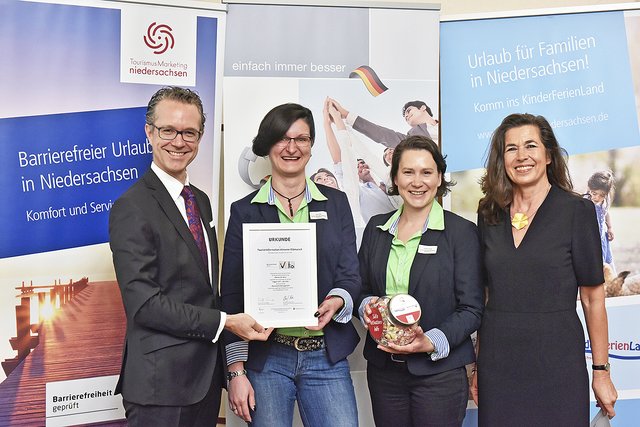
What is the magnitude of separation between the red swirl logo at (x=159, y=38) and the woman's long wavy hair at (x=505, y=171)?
1736mm

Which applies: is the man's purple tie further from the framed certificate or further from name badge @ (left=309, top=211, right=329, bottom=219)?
name badge @ (left=309, top=211, right=329, bottom=219)

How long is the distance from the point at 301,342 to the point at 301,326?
4.4 inches

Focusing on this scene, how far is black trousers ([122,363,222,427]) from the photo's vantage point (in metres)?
2.02

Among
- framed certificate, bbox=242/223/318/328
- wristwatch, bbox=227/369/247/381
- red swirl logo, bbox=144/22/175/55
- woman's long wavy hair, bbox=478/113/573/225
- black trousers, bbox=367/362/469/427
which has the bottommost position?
black trousers, bbox=367/362/469/427

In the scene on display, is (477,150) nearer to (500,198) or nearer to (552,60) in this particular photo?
(552,60)

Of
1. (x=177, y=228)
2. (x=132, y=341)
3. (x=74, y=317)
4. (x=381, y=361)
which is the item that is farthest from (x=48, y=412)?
(x=381, y=361)

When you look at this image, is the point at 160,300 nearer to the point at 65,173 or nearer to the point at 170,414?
the point at 170,414

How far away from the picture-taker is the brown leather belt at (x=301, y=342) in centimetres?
240

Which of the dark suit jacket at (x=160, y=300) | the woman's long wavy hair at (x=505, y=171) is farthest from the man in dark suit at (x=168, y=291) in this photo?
the woman's long wavy hair at (x=505, y=171)

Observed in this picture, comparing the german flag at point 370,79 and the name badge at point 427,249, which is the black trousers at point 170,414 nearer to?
the name badge at point 427,249

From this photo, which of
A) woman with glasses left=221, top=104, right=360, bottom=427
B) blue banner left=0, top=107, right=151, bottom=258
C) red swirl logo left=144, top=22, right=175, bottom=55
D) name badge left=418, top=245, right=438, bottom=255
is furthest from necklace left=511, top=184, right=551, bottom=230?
red swirl logo left=144, top=22, right=175, bottom=55

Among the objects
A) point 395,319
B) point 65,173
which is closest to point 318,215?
point 395,319

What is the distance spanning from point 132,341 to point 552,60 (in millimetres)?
2657

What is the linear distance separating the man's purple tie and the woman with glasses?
0.27 m
